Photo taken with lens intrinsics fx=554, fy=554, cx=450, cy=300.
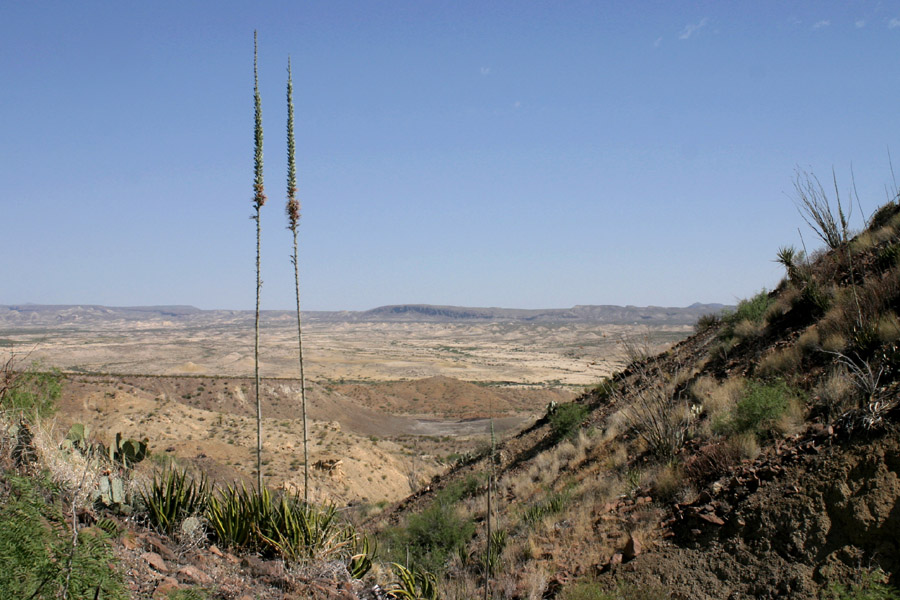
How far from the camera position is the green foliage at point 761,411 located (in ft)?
28.4

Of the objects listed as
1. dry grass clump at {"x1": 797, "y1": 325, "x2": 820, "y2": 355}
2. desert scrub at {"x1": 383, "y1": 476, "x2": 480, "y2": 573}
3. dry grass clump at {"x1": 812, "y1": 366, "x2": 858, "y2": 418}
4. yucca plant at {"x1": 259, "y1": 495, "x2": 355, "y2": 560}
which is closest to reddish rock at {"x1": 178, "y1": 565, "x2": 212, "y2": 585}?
yucca plant at {"x1": 259, "y1": 495, "x2": 355, "y2": 560}

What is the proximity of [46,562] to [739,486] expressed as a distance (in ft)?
24.6

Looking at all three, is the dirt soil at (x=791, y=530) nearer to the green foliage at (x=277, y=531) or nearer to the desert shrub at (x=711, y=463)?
the desert shrub at (x=711, y=463)

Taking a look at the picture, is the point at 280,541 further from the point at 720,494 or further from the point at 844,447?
the point at 844,447

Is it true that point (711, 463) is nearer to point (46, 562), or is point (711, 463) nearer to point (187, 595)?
point (187, 595)

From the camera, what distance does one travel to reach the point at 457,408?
55.9 metres

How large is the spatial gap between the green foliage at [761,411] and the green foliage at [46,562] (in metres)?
8.61

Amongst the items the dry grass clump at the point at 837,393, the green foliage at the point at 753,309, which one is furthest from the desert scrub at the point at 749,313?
the dry grass clump at the point at 837,393

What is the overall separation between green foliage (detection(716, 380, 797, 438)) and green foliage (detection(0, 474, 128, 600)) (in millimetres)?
8607

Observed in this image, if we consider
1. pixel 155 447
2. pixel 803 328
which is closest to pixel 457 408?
pixel 155 447

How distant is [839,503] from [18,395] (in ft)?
46.6

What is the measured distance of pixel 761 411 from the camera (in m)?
8.85

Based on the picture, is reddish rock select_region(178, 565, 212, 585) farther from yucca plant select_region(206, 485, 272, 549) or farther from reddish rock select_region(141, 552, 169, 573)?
yucca plant select_region(206, 485, 272, 549)

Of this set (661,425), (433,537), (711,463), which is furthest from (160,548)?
(661,425)
